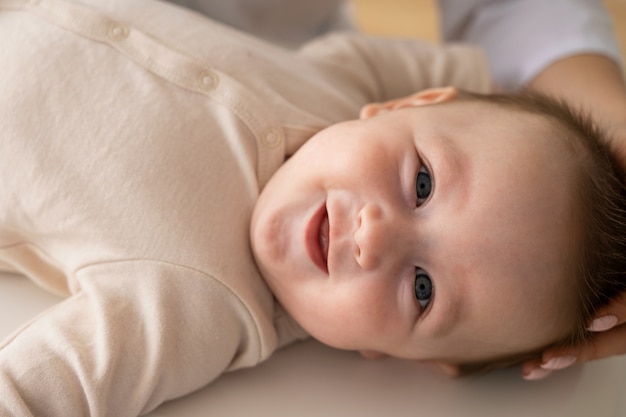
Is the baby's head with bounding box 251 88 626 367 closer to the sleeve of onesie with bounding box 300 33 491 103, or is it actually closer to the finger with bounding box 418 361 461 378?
the finger with bounding box 418 361 461 378

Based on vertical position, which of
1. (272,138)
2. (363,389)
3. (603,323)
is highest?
(272,138)

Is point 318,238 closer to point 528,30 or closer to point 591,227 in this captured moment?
point 591,227

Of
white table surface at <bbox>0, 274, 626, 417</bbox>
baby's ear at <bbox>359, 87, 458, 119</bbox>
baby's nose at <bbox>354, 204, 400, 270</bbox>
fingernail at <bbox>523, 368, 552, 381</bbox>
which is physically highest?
baby's ear at <bbox>359, 87, 458, 119</bbox>

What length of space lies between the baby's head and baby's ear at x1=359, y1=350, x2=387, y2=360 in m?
0.04

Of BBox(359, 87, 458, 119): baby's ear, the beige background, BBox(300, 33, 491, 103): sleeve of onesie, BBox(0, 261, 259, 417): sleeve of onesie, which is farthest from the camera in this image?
the beige background

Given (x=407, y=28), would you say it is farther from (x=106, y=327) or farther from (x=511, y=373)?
(x=106, y=327)

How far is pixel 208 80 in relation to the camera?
2.65 feet

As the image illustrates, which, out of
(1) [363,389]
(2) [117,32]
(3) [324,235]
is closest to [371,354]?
(1) [363,389]

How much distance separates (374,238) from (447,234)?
2.8 inches

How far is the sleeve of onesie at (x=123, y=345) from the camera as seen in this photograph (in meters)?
0.63

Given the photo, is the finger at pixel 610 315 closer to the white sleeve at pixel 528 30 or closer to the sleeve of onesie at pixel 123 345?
the sleeve of onesie at pixel 123 345

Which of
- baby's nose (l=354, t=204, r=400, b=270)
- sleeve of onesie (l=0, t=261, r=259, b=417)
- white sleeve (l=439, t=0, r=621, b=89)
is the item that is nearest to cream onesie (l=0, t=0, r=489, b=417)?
sleeve of onesie (l=0, t=261, r=259, b=417)

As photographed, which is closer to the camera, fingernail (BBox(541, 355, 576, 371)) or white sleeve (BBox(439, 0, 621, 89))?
fingernail (BBox(541, 355, 576, 371))

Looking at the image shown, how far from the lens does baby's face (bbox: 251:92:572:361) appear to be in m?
0.70
